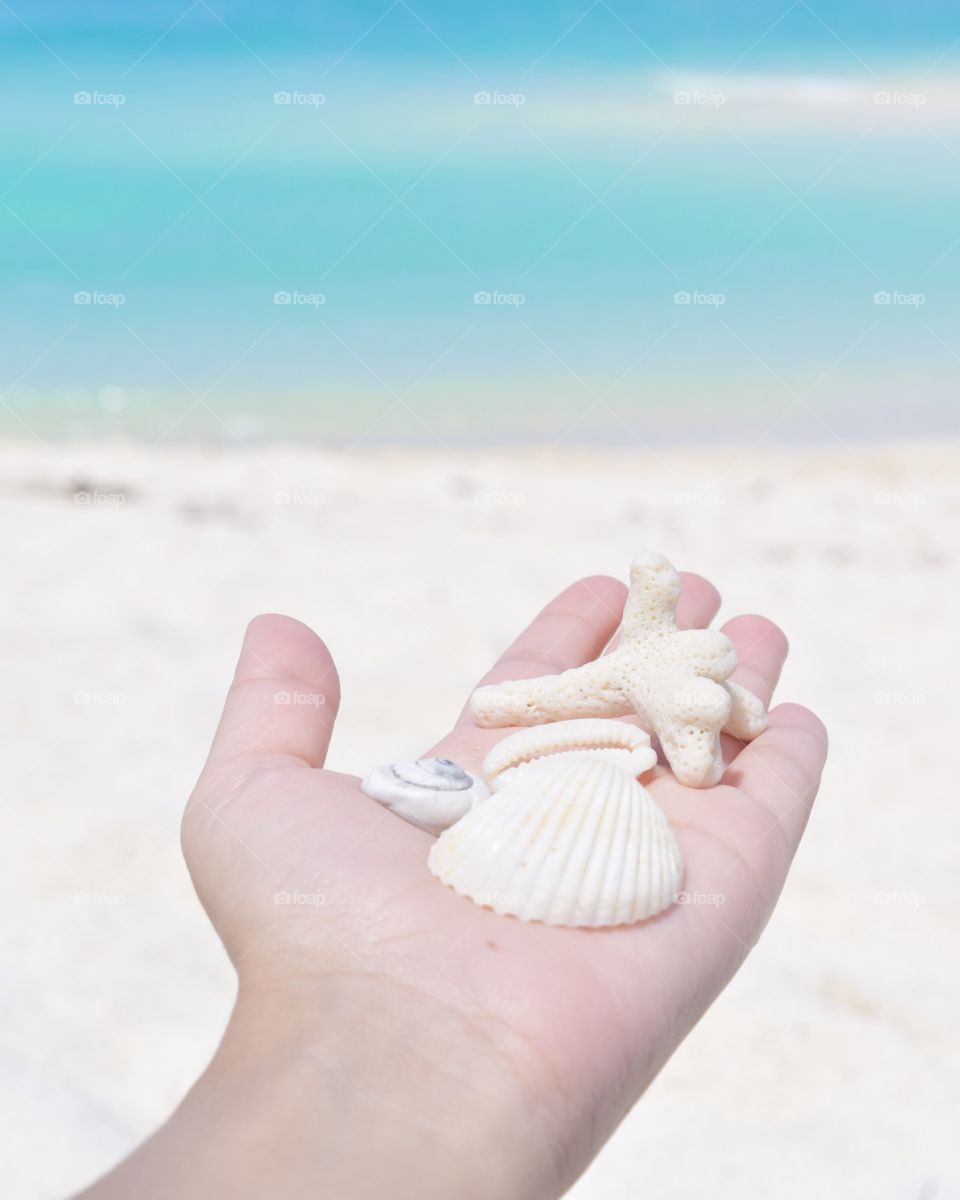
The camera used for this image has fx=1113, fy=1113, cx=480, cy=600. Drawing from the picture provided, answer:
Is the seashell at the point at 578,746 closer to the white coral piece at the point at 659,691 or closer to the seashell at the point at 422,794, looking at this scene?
the white coral piece at the point at 659,691

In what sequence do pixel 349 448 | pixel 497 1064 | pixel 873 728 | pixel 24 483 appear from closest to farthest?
pixel 497 1064 < pixel 873 728 < pixel 24 483 < pixel 349 448

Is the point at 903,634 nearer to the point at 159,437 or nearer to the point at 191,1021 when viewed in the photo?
the point at 191,1021

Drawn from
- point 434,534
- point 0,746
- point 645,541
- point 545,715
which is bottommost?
point 0,746

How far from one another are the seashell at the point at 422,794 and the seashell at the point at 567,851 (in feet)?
0.33

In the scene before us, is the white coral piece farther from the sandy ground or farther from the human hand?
the sandy ground

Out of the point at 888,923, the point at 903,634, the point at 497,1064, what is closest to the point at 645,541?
the point at 903,634

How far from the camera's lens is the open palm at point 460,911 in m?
1.88

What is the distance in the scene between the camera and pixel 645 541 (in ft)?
25.7

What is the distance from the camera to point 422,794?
2.47 m

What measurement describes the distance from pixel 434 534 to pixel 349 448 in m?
6.32

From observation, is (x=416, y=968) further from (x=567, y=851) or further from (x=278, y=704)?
(x=278, y=704)

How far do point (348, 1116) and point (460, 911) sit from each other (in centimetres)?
50

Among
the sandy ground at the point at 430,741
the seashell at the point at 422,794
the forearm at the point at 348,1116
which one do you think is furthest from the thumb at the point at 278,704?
the sandy ground at the point at 430,741

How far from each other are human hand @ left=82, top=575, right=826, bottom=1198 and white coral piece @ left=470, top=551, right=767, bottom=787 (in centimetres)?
13
